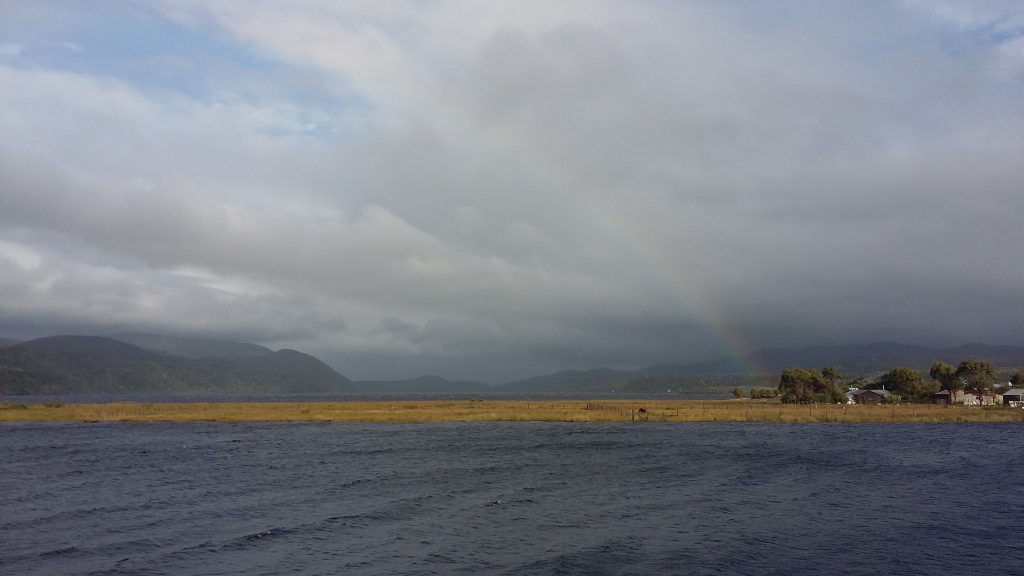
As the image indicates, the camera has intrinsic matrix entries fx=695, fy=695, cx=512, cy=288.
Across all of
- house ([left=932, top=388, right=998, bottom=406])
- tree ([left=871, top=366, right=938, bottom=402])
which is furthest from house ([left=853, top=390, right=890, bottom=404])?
house ([left=932, top=388, right=998, bottom=406])

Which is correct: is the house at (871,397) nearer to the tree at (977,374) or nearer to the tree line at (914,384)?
the tree line at (914,384)

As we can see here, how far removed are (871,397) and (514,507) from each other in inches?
6696

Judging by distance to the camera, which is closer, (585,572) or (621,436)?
(585,572)

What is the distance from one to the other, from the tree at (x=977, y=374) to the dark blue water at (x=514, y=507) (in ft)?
355

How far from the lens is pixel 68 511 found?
40.6 m

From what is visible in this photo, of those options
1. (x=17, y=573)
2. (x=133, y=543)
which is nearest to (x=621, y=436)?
(x=133, y=543)

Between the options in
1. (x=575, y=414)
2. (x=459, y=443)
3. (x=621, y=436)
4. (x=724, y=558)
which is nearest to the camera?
(x=724, y=558)

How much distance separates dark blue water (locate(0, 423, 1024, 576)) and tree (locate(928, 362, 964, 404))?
362 ft

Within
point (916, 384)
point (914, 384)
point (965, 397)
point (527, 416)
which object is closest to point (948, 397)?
point (965, 397)

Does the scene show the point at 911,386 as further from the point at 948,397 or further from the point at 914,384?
the point at 948,397

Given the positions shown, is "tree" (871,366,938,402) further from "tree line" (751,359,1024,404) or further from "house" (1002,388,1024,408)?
"house" (1002,388,1024,408)

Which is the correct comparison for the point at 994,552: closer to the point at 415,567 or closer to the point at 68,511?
the point at 415,567

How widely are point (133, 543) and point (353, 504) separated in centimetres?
1253

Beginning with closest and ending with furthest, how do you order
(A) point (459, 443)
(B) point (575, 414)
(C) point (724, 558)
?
Answer: 1. (C) point (724, 558)
2. (A) point (459, 443)
3. (B) point (575, 414)
